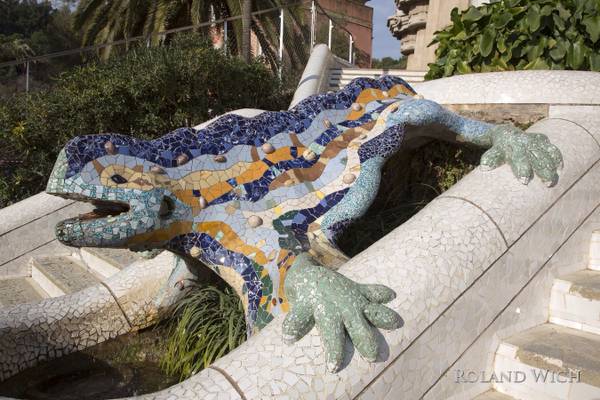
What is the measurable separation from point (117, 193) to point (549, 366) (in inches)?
85.5

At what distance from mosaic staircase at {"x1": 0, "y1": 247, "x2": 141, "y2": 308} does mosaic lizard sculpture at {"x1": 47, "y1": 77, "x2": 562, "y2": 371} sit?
2.07 meters

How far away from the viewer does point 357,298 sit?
2.03m

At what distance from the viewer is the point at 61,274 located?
15.8 ft

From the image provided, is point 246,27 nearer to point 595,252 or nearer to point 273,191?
point 273,191

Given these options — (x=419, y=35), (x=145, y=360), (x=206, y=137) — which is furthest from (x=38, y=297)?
(x=419, y=35)

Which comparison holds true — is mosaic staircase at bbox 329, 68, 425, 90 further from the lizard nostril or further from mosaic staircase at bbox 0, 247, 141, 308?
the lizard nostril

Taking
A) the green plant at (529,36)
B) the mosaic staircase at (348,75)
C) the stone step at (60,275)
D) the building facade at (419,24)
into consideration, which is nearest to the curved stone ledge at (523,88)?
the green plant at (529,36)

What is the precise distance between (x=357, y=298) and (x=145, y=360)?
1778mm

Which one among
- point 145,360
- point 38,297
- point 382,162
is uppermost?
point 382,162

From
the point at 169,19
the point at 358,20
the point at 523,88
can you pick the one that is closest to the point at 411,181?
the point at 523,88

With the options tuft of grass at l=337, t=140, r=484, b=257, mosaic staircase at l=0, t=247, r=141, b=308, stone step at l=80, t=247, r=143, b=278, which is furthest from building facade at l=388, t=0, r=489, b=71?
mosaic staircase at l=0, t=247, r=141, b=308

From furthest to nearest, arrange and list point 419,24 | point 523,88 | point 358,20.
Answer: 1. point 358,20
2. point 419,24
3. point 523,88

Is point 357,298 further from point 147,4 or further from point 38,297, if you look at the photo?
point 147,4

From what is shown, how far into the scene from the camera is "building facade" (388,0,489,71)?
31.2ft
